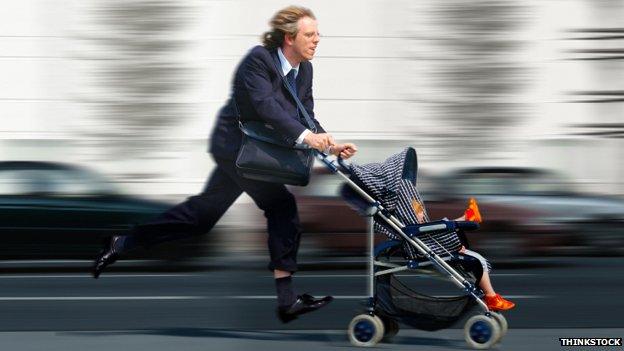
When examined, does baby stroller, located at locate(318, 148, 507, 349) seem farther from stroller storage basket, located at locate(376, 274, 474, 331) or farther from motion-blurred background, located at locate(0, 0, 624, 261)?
motion-blurred background, located at locate(0, 0, 624, 261)

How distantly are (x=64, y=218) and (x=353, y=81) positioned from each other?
45.3ft

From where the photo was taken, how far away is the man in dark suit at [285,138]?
21.8 ft

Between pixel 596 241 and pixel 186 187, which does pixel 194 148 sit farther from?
pixel 596 241

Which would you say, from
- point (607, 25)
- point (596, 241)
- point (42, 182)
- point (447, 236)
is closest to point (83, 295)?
point (42, 182)

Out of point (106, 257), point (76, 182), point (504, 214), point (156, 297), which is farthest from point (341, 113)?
point (106, 257)

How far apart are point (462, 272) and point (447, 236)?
0.20 metres

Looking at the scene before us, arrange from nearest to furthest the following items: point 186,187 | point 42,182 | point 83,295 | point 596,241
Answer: point 83,295, point 42,182, point 596,241, point 186,187

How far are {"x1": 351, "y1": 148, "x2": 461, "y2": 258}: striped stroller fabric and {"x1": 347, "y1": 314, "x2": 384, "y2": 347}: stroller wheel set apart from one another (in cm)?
39

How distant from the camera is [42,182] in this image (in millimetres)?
12961

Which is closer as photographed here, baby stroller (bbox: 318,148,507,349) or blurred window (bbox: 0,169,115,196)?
baby stroller (bbox: 318,148,507,349)

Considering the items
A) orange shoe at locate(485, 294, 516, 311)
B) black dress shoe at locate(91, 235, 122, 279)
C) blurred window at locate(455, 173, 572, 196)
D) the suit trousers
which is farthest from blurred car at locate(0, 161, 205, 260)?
orange shoe at locate(485, 294, 516, 311)

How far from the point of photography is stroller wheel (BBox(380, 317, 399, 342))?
6.65 m

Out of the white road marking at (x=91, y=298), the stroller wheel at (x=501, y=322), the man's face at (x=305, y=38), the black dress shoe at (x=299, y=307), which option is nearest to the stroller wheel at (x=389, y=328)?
the black dress shoe at (x=299, y=307)

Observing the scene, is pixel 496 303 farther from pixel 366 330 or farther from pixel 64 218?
pixel 64 218
